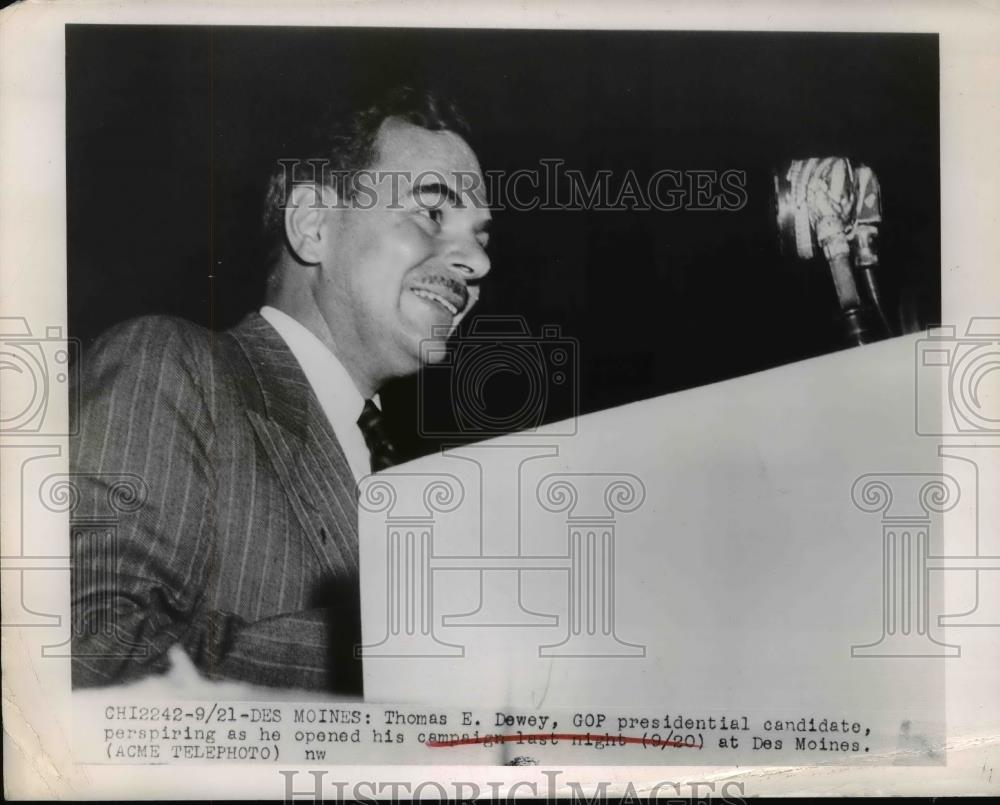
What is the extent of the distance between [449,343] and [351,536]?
1.78ft

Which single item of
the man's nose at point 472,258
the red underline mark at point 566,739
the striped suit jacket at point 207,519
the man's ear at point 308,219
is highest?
the man's ear at point 308,219

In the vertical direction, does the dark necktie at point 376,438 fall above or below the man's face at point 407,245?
below

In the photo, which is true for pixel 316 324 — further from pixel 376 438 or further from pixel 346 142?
pixel 346 142

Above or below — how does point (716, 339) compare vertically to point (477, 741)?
above

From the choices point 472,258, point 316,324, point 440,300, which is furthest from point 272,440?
point 472,258

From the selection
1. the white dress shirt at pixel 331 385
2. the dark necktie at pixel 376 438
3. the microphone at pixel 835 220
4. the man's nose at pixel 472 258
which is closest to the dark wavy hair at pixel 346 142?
the white dress shirt at pixel 331 385

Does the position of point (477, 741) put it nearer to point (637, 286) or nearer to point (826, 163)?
point (637, 286)

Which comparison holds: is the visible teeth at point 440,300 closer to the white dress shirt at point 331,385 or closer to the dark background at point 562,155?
the dark background at point 562,155

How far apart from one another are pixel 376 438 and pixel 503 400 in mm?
335

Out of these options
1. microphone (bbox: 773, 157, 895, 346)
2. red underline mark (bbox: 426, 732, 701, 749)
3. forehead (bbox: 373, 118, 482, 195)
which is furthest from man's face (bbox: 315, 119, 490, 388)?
red underline mark (bbox: 426, 732, 701, 749)

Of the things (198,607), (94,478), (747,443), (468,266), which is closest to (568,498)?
(747,443)

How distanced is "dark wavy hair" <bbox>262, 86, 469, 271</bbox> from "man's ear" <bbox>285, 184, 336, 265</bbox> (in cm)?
2

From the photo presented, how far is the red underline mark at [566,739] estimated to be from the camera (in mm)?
2387

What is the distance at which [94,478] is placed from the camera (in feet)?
7.79
